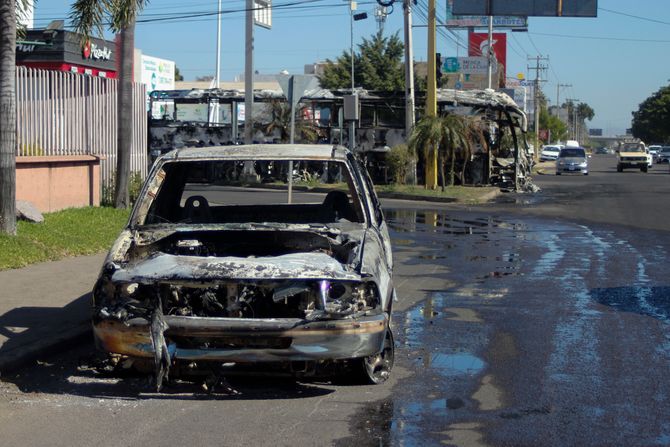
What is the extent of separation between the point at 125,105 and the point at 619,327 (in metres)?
11.4

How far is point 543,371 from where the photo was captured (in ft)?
23.5

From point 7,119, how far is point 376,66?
55.7 m

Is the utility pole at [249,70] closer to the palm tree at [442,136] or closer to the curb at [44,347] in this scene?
the palm tree at [442,136]

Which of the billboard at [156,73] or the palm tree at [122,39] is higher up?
the billboard at [156,73]

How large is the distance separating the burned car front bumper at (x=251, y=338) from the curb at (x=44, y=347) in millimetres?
1334

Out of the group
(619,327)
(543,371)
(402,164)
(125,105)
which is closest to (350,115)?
(402,164)

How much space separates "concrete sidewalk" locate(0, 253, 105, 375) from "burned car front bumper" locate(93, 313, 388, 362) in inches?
59.6

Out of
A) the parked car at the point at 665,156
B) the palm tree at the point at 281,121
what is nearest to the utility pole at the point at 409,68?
the palm tree at the point at 281,121

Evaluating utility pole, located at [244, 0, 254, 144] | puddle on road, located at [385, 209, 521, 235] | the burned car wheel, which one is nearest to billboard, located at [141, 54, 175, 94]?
utility pole, located at [244, 0, 254, 144]

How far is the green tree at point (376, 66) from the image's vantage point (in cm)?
6638

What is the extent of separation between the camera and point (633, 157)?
5634 cm

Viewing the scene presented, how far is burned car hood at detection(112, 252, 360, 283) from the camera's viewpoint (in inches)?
244

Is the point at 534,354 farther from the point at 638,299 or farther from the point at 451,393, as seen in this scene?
the point at 638,299

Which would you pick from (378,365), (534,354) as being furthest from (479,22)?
(378,365)
